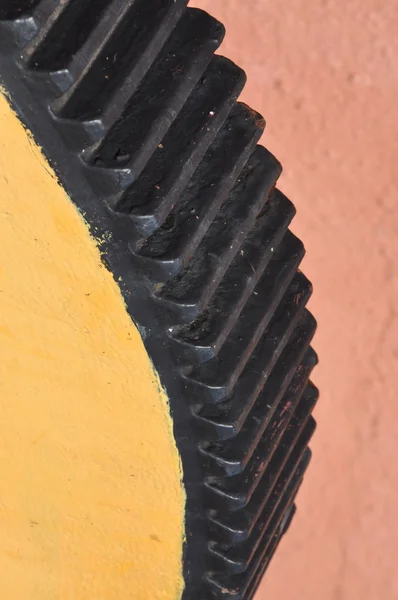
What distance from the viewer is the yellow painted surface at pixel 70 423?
0.31m

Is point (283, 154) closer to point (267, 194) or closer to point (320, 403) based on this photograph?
point (320, 403)

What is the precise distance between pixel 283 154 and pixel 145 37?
0.54 m

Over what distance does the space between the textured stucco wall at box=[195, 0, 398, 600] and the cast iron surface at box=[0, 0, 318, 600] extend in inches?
14.8

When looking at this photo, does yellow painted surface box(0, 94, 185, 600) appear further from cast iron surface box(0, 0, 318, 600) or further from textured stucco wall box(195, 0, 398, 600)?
textured stucco wall box(195, 0, 398, 600)

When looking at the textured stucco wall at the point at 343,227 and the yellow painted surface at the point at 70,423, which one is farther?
the textured stucco wall at the point at 343,227

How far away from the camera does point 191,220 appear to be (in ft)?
1.09

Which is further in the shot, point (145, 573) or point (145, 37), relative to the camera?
point (145, 573)

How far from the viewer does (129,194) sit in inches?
12.0

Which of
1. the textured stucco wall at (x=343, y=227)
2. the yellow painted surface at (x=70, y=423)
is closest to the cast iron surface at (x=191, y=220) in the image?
the yellow painted surface at (x=70, y=423)

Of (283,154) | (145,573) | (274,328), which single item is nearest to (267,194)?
(274,328)

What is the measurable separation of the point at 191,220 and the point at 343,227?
0.53 m

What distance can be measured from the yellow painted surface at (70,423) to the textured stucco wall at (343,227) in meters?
0.39

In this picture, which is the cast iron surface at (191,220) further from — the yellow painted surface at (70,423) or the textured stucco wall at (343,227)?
the textured stucco wall at (343,227)

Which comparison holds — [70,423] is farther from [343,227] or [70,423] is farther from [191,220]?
[343,227]
